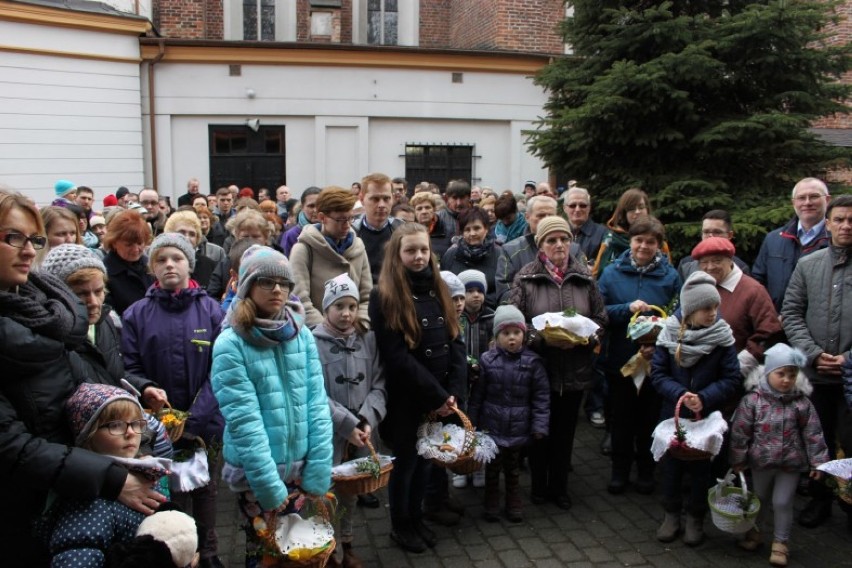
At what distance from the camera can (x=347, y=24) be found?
20859 mm

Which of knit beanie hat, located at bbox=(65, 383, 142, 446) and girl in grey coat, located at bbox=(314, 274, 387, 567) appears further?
girl in grey coat, located at bbox=(314, 274, 387, 567)

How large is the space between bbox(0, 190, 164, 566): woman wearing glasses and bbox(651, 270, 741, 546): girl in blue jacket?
3.37 m

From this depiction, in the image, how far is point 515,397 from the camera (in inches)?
198

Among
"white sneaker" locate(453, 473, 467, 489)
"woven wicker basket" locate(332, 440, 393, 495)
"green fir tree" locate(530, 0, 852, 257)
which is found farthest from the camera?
"green fir tree" locate(530, 0, 852, 257)

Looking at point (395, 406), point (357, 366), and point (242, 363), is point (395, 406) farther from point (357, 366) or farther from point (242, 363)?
point (242, 363)

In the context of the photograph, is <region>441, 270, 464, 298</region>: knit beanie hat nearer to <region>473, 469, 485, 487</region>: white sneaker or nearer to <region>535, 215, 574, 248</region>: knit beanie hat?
<region>535, 215, 574, 248</region>: knit beanie hat

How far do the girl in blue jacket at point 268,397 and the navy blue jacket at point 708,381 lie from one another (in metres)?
2.36

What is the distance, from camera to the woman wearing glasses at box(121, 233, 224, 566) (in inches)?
161

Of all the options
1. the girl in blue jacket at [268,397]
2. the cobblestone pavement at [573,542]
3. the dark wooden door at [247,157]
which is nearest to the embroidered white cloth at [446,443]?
the cobblestone pavement at [573,542]

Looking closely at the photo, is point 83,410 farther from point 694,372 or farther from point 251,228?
point 251,228

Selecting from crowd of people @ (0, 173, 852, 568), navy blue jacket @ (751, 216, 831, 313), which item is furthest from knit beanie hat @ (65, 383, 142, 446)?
navy blue jacket @ (751, 216, 831, 313)

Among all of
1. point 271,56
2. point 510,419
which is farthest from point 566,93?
point 271,56

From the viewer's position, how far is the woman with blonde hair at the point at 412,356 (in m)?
4.52

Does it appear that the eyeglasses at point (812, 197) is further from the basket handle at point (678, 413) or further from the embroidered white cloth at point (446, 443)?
the embroidered white cloth at point (446, 443)
